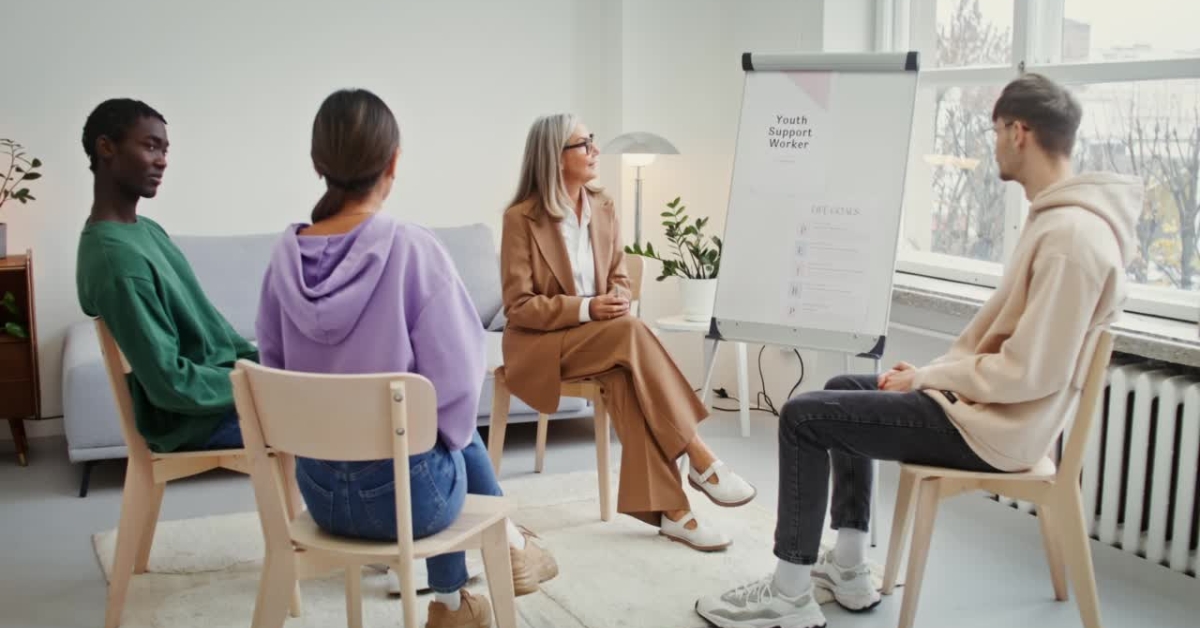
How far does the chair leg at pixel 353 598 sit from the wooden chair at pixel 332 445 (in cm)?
23

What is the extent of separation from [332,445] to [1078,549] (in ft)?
5.33

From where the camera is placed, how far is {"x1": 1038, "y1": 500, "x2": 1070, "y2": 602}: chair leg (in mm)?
2843

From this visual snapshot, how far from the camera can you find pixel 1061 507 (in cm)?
256

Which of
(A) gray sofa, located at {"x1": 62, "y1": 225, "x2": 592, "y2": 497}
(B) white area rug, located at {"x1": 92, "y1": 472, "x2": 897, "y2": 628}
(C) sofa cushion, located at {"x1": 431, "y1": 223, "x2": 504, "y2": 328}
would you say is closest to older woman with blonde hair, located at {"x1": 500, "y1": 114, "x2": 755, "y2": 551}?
(B) white area rug, located at {"x1": 92, "y1": 472, "x2": 897, "y2": 628}

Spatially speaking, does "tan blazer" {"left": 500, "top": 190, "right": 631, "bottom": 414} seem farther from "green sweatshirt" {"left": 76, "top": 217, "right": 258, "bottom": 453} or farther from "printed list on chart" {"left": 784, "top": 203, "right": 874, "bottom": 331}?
"green sweatshirt" {"left": 76, "top": 217, "right": 258, "bottom": 453}

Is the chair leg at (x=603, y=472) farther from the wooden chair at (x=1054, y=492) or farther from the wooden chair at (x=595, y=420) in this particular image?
the wooden chair at (x=1054, y=492)

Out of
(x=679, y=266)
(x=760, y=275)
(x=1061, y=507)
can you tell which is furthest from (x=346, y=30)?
(x=1061, y=507)

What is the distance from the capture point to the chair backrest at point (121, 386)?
269 centimetres

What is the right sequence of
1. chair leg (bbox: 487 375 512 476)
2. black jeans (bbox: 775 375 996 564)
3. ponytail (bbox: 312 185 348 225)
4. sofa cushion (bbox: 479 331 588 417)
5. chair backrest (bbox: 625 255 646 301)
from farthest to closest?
sofa cushion (bbox: 479 331 588 417) → chair backrest (bbox: 625 255 646 301) → chair leg (bbox: 487 375 512 476) → black jeans (bbox: 775 375 996 564) → ponytail (bbox: 312 185 348 225)

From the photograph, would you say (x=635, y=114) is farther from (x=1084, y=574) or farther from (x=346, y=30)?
(x=1084, y=574)

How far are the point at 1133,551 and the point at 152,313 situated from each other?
2.50 metres

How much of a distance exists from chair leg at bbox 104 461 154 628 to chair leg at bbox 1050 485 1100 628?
206cm

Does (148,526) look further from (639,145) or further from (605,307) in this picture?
(639,145)

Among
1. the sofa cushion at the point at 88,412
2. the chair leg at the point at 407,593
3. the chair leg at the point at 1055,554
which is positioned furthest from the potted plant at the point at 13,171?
the chair leg at the point at 1055,554
